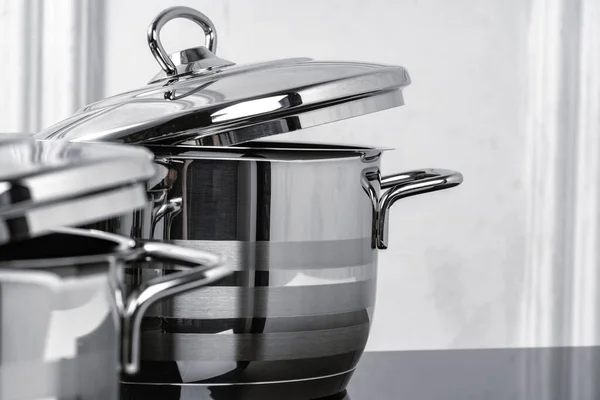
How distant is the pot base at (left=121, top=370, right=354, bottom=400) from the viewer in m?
0.41

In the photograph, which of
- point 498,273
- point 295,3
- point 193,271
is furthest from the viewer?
point 498,273

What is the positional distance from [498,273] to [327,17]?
0.47m

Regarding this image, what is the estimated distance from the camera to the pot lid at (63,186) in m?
0.21

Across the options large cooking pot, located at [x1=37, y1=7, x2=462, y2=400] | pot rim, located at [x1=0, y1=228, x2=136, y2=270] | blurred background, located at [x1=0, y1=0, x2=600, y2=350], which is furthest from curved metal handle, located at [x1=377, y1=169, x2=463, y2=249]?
blurred background, located at [x1=0, y1=0, x2=600, y2=350]

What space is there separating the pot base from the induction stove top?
0.04 meters

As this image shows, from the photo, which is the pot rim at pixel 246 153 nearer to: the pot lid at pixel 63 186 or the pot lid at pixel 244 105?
the pot lid at pixel 244 105

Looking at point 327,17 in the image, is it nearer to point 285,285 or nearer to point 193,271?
point 285,285

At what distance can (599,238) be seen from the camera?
1.34m

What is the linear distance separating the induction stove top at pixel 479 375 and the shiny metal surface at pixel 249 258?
0.08 metres

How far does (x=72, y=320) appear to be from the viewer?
0.82ft

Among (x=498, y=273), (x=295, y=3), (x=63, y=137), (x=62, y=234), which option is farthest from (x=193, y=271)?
(x=498, y=273)

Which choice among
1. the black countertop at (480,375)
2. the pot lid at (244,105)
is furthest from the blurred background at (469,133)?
the pot lid at (244,105)

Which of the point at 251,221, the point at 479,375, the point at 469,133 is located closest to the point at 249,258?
the point at 251,221

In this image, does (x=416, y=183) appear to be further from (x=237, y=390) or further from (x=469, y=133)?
(x=469, y=133)
